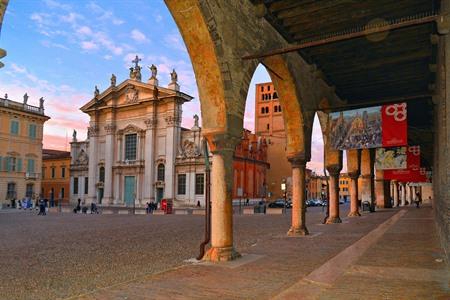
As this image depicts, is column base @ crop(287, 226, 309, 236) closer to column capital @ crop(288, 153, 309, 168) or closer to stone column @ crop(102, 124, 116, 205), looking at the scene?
column capital @ crop(288, 153, 309, 168)

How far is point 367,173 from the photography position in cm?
2995

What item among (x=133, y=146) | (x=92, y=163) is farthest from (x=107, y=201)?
(x=133, y=146)

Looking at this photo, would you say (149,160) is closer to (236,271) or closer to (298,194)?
(298,194)

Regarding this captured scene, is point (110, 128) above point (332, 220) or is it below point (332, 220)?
above

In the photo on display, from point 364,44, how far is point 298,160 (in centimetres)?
400

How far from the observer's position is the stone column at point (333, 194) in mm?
18469

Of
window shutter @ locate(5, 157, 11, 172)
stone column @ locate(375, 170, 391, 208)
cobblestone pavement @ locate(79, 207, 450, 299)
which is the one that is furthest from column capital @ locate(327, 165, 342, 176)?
window shutter @ locate(5, 157, 11, 172)

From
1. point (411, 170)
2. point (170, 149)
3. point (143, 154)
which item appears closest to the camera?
point (411, 170)

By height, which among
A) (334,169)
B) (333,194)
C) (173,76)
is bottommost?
(333,194)

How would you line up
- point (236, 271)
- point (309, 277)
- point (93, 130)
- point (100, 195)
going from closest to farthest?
1. point (309, 277)
2. point (236, 271)
3. point (100, 195)
4. point (93, 130)

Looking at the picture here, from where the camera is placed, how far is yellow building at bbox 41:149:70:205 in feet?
203

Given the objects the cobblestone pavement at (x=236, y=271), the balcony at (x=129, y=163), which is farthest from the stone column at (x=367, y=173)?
the balcony at (x=129, y=163)

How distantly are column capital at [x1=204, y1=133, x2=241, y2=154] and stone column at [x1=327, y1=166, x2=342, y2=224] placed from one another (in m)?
10.6

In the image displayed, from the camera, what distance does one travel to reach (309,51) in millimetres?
13094
